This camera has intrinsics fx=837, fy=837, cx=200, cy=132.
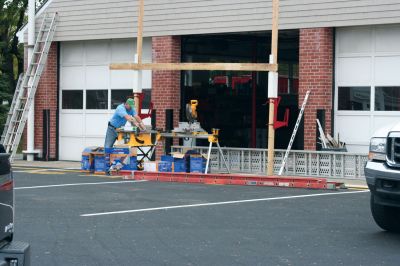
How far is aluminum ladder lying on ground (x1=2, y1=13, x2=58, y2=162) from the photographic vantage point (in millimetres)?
23969

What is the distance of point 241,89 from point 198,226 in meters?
15.0

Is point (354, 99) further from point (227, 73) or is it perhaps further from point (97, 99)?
point (97, 99)

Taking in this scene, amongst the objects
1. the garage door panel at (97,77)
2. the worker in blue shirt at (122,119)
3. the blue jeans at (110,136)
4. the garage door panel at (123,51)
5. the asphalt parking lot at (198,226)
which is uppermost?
the garage door panel at (123,51)

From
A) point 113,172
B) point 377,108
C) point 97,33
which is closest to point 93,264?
point 113,172

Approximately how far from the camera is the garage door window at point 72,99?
24.5m

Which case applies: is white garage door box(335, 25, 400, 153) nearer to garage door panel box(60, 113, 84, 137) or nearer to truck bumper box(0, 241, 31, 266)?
garage door panel box(60, 113, 84, 137)

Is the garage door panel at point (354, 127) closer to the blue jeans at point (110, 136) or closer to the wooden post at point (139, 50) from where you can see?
the wooden post at point (139, 50)

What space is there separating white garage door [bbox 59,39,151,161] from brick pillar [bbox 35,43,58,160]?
22cm

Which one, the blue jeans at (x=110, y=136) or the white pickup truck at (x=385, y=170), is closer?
the white pickup truck at (x=385, y=170)

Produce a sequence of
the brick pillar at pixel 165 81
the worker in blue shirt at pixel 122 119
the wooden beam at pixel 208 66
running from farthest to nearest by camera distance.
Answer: the brick pillar at pixel 165 81, the worker in blue shirt at pixel 122 119, the wooden beam at pixel 208 66

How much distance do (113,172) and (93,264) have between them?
10836mm

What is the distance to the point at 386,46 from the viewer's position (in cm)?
1920

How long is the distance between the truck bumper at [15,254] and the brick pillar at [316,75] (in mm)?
14956

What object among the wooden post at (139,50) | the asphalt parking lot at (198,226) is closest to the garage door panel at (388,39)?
the asphalt parking lot at (198,226)
